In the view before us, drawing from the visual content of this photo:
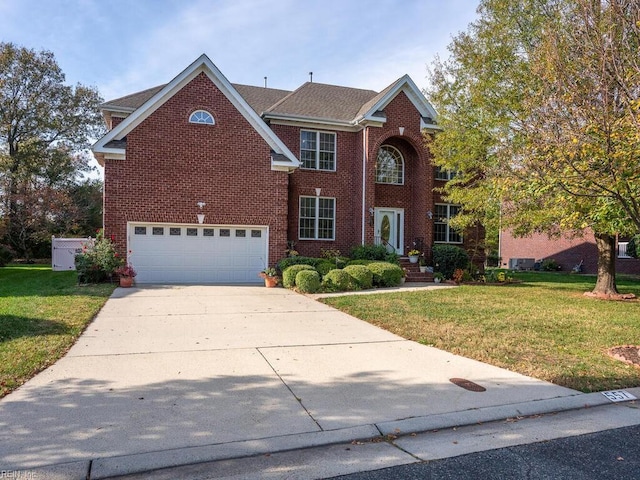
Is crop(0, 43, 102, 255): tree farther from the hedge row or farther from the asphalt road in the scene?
the asphalt road

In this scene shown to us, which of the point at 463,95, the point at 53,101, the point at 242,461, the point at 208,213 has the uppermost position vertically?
the point at 53,101

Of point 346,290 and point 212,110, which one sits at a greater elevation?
point 212,110

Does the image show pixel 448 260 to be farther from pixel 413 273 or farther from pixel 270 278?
pixel 270 278

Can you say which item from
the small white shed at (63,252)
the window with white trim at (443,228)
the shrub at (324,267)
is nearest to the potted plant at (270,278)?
the shrub at (324,267)

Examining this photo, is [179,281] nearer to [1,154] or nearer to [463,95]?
[463,95]

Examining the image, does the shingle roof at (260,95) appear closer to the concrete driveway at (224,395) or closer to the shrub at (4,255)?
the shrub at (4,255)

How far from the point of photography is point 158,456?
3.60 metres

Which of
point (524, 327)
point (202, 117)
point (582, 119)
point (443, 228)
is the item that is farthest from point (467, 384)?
point (443, 228)

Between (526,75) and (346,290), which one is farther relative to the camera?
(346,290)

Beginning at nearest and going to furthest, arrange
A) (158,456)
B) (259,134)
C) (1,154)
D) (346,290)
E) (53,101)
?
(158,456), (346,290), (259,134), (1,154), (53,101)

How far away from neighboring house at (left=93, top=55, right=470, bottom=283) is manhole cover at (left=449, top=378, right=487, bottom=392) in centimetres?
1165

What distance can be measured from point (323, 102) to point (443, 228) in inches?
309

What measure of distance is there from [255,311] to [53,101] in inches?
1309

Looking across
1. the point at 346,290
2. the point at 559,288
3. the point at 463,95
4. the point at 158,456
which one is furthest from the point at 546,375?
the point at 559,288
